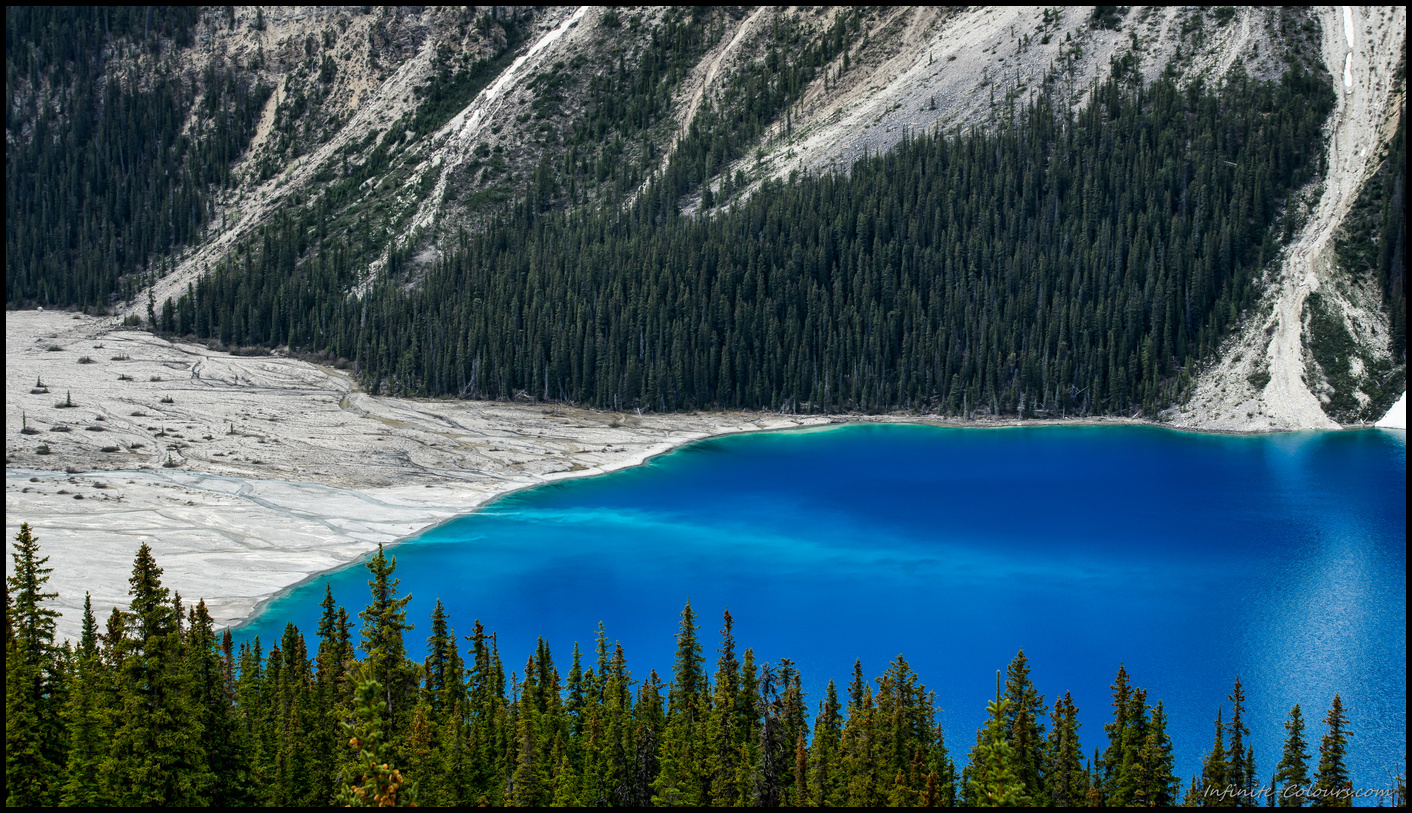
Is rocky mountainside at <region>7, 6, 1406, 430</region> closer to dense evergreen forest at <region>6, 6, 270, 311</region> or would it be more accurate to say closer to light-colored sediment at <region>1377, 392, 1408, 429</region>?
dense evergreen forest at <region>6, 6, 270, 311</region>

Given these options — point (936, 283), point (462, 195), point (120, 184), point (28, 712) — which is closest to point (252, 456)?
point (28, 712)

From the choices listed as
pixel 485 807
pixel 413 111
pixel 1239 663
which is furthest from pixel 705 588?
pixel 413 111

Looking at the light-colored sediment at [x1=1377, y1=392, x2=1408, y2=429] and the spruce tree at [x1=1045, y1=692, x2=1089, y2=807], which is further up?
the light-colored sediment at [x1=1377, y1=392, x2=1408, y2=429]

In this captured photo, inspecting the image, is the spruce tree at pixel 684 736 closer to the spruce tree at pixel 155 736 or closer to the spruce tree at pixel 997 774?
the spruce tree at pixel 997 774

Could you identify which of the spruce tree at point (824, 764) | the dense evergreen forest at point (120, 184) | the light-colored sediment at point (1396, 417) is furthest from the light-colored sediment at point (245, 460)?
the dense evergreen forest at point (120, 184)

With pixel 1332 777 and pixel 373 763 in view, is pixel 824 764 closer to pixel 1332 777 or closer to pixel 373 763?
pixel 373 763

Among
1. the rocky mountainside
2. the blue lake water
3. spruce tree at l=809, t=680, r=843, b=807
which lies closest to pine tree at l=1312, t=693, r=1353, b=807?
the blue lake water
